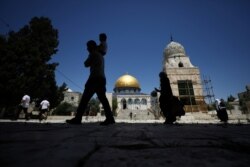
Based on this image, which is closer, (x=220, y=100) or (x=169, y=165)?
(x=169, y=165)

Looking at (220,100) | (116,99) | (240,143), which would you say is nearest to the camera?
(240,143)

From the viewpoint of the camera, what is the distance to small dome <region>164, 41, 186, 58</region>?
3136 centimetres

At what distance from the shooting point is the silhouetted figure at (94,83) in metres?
4.34

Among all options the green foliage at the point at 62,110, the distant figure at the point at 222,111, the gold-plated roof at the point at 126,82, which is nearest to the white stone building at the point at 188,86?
the distant figure at the point at 222,111

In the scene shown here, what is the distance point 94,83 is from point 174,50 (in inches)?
1163

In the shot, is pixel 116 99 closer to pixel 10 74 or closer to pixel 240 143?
pixel 10 74

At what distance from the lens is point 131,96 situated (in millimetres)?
58031

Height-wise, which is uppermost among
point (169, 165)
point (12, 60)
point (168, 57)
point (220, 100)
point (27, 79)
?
point (168, 57)

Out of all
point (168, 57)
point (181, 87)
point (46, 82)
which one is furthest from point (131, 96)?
point (46, 82)

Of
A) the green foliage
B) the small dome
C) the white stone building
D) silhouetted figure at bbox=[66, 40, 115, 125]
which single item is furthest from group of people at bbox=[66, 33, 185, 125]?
the green foliage

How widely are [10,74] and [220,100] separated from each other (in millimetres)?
18644

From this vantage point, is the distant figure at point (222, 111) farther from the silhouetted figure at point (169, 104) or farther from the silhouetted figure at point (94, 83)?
the silhouetted figure at point (94, 83)

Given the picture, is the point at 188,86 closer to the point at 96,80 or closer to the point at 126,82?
the point at 96,80

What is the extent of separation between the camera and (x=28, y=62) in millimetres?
18953
